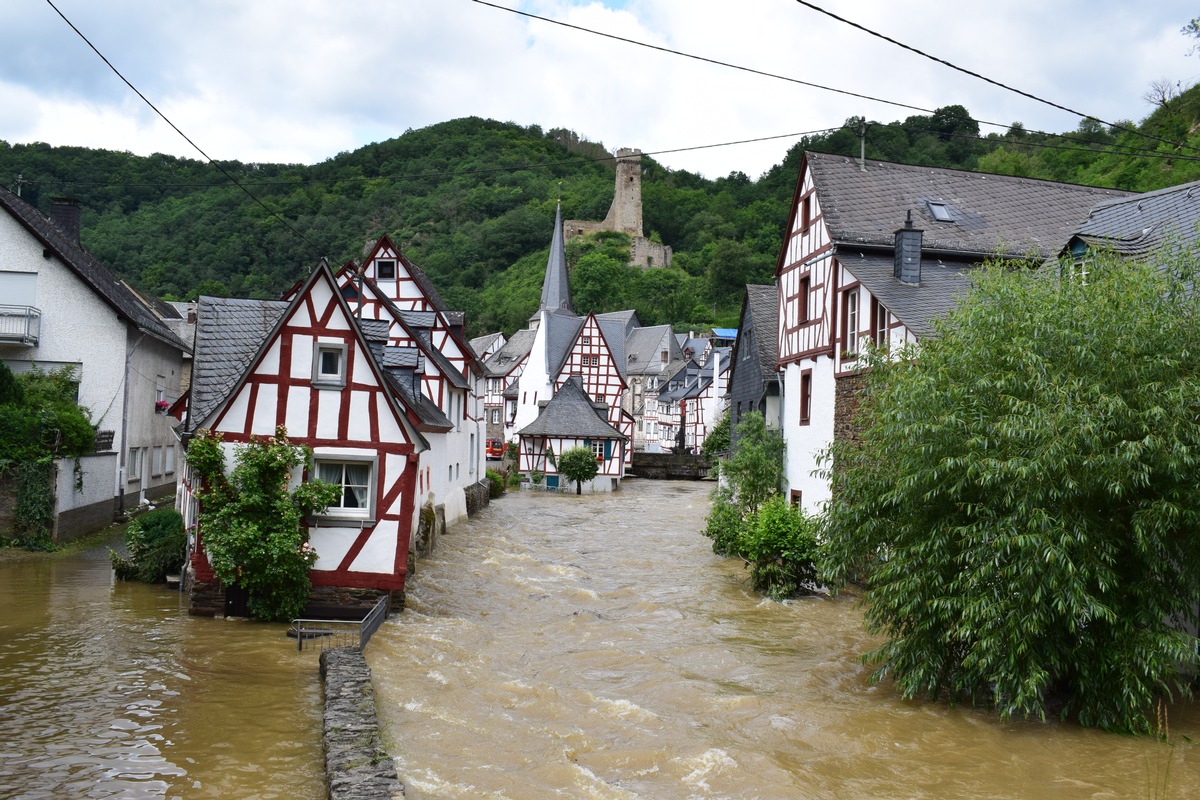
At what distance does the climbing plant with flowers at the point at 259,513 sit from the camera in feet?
46.3

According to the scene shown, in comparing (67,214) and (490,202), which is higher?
(490,202)

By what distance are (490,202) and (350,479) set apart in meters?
108

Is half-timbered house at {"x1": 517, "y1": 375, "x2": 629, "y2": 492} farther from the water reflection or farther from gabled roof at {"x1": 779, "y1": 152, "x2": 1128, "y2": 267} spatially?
the water reflection

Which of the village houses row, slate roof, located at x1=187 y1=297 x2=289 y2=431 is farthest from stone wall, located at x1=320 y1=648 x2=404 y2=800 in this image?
slate roof, located at x1=187 y1=297 x2=289 y2=431

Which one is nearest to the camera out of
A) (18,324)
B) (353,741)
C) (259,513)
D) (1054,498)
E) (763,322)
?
(353,741)

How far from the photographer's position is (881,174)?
23812 mm

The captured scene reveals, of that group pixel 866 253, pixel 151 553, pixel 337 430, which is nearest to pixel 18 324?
pixel 151 553

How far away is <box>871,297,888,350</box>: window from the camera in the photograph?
1919 centimetres

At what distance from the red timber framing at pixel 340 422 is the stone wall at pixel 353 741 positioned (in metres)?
3.58

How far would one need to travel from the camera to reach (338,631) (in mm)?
14344

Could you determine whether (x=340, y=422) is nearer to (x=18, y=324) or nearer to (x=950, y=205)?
(x=18, y=324)

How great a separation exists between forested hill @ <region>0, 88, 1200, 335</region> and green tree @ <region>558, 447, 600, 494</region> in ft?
50.3

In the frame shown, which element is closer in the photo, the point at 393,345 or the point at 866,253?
the point at 866,253

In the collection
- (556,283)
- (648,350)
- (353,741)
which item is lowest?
(353,741)
